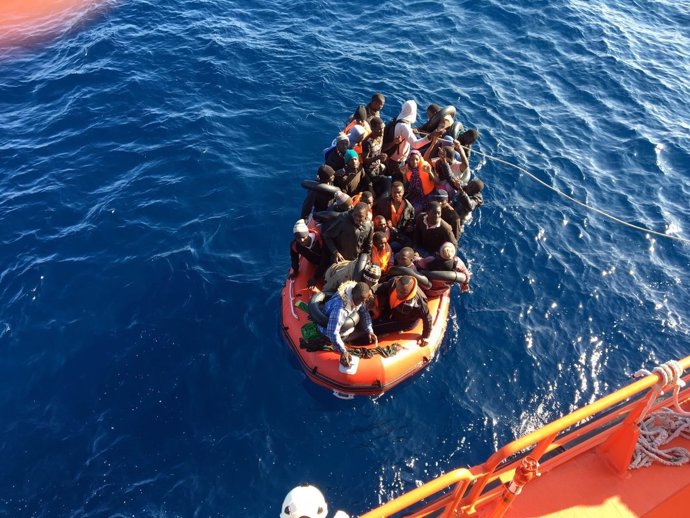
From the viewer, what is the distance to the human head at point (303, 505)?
4242 millimetres

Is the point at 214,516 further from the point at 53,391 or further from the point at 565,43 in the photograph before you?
the point at 565,43

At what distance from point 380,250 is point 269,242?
3.56 metres

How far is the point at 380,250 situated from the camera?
26.0 feet

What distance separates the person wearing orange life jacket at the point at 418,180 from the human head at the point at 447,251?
162 cm

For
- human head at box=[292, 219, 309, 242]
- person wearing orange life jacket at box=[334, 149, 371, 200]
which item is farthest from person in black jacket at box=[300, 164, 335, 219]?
human head at box=[292, 219, 309, 242]

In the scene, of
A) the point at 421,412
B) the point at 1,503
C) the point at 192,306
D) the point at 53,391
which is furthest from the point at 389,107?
the point at 1,503

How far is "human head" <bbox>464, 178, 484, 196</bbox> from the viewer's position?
8812 mm

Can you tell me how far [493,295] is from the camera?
9.56 meters

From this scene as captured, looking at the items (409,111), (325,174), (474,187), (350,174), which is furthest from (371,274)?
(409,111)

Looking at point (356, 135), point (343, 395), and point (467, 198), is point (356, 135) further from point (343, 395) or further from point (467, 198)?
point (343, 395)

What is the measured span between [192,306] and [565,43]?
17.4 meters

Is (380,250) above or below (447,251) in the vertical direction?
below

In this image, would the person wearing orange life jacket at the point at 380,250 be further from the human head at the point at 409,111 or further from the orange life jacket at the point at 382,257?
the human head at the point at 409,111

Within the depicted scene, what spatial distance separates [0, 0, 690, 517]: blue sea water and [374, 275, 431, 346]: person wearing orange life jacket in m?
1.16
